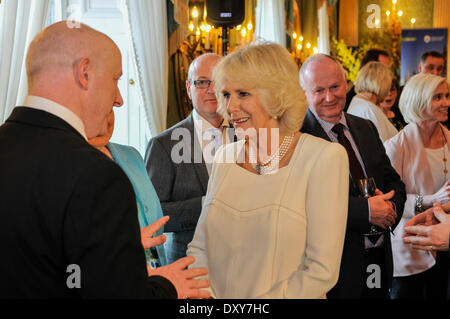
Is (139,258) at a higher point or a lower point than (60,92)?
lower

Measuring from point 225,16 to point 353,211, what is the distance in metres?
2.66

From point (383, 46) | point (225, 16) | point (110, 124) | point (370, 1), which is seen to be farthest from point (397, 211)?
point (370, 1)

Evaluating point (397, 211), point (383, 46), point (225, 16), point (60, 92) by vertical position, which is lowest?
point (397, 211)

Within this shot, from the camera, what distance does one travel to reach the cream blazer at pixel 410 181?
3539 millimetres

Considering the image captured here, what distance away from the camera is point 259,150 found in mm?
2176

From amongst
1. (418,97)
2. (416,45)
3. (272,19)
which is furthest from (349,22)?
(418,97)

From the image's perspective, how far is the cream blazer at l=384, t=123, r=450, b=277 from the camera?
3539 mm

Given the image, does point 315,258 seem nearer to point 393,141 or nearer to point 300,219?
point 300,219

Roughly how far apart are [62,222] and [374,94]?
403cm

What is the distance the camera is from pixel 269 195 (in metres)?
2.00

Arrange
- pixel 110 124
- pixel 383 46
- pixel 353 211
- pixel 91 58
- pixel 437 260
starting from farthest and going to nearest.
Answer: pixel 383 46
pixel 437 260
pixel 353 211
pixel 110 124
pixel 91 58

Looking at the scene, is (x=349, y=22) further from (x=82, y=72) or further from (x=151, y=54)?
(x=82, y=72)

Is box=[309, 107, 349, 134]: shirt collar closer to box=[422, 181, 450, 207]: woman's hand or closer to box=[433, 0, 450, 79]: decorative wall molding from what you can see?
box=[422, 181, 450, 207]: woman's hand

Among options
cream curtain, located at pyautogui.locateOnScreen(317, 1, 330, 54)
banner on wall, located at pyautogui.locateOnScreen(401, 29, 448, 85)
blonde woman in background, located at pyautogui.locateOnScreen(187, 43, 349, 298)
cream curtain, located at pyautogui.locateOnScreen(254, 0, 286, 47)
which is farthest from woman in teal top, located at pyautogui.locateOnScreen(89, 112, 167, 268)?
banner on wall, located at pyautogui.locateOnScreen(401, 29, 448, 85)
